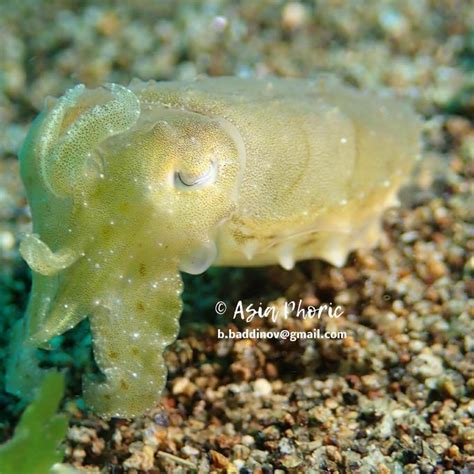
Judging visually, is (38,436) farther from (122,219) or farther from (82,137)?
(82,137)

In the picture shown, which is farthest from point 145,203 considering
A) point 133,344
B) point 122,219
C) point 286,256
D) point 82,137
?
point 286,256

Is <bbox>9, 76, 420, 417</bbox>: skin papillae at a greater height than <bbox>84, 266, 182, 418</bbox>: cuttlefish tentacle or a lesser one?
greater

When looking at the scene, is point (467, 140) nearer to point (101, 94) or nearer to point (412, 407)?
point (412, 407)

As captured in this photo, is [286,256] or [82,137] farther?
[286,256]

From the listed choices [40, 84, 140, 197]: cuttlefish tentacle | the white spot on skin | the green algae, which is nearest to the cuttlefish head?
[40, 84, 140, 197]: cuttlefish tentacle

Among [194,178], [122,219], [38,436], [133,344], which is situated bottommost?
[38,436]

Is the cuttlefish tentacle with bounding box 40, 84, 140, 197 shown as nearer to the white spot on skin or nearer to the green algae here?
the green algae

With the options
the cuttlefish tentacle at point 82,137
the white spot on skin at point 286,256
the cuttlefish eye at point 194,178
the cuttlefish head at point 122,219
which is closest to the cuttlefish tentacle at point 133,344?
the cuttlefish head at point 122,219
